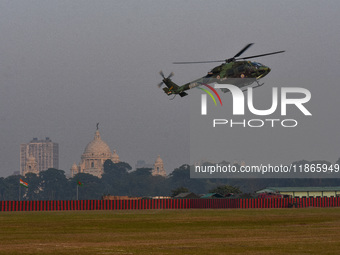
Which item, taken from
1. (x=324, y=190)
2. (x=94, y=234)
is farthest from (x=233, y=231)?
(x=324, y=190)

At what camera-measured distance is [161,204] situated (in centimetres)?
11831

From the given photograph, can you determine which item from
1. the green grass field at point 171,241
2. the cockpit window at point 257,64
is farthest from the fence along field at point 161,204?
the green grass field at point 171,241

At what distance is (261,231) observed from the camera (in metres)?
46.4

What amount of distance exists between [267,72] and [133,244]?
47079mm

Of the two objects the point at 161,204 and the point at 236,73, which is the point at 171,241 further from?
the point at 161,204

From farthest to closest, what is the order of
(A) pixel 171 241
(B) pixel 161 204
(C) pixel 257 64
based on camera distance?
(B) pixel 161 204 → (C) pixel 257 64 → (A) pixel 171 241

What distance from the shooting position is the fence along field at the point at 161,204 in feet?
354

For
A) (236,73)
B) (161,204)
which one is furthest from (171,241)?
(161,204)

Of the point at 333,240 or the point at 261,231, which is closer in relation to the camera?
the point at 333,240

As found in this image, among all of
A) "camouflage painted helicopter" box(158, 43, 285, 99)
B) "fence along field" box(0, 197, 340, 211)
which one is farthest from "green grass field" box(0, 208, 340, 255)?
"fence along field" box(0, 197, 340, 211)

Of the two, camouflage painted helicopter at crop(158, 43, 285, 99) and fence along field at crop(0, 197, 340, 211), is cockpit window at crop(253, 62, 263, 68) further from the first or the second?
fence along field at crop(0, 197, 340, 211)

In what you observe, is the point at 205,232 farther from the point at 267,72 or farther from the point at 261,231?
the point at 267,72

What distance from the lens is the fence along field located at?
107812 mm

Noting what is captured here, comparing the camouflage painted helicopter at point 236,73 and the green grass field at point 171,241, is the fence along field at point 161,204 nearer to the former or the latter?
the camouflage painted helicopter at point 236,73
